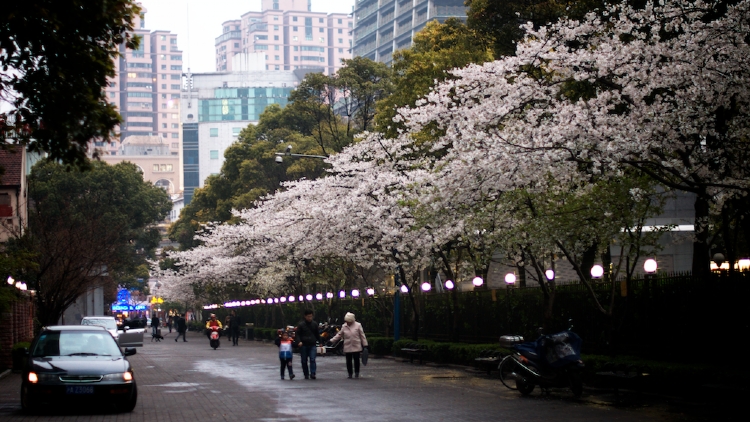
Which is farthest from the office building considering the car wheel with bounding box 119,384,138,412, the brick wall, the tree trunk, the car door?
the car wheel with bounding box 119,384,138,412

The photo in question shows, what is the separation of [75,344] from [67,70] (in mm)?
6180

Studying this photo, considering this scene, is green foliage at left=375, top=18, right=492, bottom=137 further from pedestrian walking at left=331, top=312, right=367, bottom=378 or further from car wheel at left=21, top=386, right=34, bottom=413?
car wheel at left=21, top=386, right=34, bottom=413

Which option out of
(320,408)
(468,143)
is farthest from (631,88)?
(320,408)

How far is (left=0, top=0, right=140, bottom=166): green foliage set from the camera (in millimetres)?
10898

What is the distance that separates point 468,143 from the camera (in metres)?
18.0

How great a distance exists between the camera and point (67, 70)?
11.3 metres

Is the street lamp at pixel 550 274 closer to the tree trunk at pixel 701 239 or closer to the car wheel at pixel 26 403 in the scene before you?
the tree trunk at pixel 701 239

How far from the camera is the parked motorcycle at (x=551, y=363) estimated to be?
16.9 m

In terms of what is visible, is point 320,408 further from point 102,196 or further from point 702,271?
point 102,196

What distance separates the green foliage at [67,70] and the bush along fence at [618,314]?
37.5ft

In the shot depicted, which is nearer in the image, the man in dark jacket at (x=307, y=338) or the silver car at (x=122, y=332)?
the man in dark jacket at (x=307, y=338)

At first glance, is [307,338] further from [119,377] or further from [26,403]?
[26,403]

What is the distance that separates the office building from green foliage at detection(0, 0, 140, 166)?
512 feet

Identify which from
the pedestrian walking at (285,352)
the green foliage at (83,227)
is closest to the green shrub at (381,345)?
the green foliage at (83,227)
